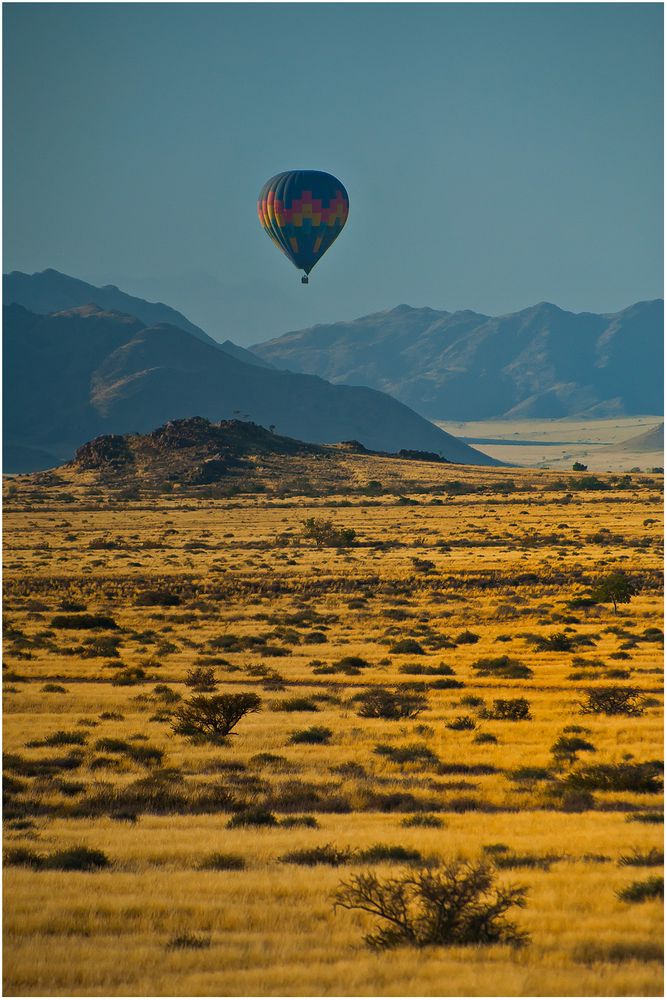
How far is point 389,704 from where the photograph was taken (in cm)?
3316

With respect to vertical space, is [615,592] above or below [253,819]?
above

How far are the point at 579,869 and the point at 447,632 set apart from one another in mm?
34983

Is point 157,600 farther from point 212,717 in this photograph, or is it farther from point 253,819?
point 253,819

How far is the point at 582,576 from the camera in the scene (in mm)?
69000

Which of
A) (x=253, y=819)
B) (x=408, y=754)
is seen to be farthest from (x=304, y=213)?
(x=253, y=819)

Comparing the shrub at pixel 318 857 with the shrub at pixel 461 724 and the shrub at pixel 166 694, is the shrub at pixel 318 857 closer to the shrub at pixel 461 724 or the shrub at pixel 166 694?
the shrub at pixel 461 724

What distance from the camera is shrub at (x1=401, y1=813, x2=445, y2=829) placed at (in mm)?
20594

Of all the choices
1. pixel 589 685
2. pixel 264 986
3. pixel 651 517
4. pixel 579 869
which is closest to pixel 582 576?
pixel 589 685

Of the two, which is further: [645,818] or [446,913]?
[645,818]

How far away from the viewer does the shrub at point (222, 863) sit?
17719 millimetres

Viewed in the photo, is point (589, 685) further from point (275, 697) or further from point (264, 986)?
point (264, 986)

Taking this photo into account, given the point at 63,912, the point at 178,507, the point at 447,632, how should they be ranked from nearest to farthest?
the point at 63,912, the point at 447,632, the point at 178,507

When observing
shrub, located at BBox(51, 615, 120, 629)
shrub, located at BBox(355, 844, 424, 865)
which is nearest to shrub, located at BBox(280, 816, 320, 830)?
shrub, located at BBox(355, 844, 424, 865)

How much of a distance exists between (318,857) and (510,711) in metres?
14.2
